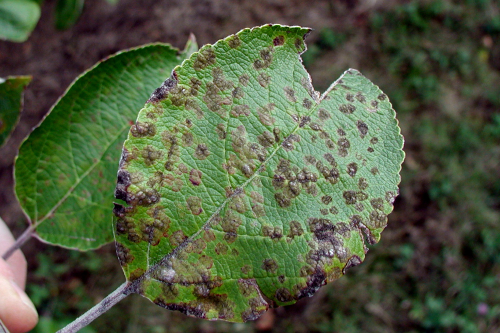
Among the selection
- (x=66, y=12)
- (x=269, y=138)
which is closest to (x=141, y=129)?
(x=269, y=138)

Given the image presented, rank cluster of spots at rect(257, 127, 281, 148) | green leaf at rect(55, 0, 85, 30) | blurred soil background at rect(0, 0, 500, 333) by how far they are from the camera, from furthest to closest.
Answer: blurred soil background at rect(0, 0, 500, 333)
green leaf at rect(55, 0, 85, 30)
cluster of spots at rect(257, 127, 281, 148)

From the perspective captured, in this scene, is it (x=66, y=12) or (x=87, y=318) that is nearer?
(x=87, y=318)

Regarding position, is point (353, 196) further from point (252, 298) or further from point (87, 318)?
point (87, 318)

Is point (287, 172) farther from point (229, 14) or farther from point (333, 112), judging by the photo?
point (229, 14)

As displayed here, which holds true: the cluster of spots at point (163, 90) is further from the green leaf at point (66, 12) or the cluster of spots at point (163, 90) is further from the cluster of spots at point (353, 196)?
the green leaf at point (66, 12)

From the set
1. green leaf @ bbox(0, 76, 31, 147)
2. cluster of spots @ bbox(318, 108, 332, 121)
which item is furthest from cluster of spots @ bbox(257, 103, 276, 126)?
green leaf @ bbox(0, 76, 31, 147)

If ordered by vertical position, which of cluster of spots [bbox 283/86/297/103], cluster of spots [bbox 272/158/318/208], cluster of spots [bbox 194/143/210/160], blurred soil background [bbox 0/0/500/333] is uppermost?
cluster of spots [bbox 283/86/297/103]

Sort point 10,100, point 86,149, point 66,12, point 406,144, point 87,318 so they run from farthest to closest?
point 406,144, point 66,12, point 10,100, point 86,149, point 87,318

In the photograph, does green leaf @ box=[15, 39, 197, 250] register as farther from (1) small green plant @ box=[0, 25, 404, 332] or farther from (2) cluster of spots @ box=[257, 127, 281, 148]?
(2) cluster of spots @ box=[257, 127, 281, 148]
